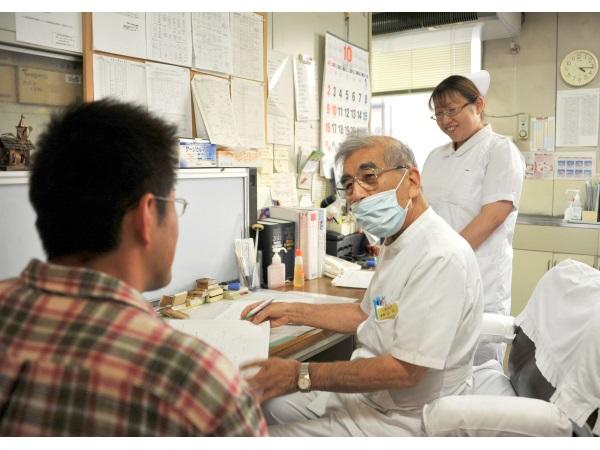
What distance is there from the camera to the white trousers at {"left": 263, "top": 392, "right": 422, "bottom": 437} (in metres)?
1.33

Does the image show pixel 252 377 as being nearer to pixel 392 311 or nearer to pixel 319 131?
pixel 392 311

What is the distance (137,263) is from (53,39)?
3.72 ft

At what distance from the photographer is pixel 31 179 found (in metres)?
0.74

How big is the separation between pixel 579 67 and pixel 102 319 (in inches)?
165

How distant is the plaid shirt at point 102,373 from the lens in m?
0.65

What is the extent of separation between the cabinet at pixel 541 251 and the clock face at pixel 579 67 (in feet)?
3.84

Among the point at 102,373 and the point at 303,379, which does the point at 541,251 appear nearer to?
the point at 303,379

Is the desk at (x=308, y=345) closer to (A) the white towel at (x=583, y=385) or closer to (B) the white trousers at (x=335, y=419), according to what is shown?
(B) the white trousers at (x=335, y=419)

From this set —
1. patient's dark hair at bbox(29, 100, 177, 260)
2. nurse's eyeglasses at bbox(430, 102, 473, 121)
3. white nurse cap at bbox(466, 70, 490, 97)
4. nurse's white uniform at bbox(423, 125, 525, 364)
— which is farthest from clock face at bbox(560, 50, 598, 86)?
patient's dark hair at bbox(29, 100, 177, 260)

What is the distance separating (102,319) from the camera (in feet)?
2.20

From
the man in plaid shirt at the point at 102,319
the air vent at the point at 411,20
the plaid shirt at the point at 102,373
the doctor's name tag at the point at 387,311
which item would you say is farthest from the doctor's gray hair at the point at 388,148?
the air vent at the point at 411,20

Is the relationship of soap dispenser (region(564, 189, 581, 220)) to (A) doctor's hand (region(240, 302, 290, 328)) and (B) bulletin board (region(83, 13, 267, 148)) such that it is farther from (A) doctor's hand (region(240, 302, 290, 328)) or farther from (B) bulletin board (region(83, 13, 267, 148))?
(A) doctor's hand (region(240, 302, 290, 328))

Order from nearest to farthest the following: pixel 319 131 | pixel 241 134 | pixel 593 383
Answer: pixel 593 383 → pixel 241 134 → pixel 319 131
